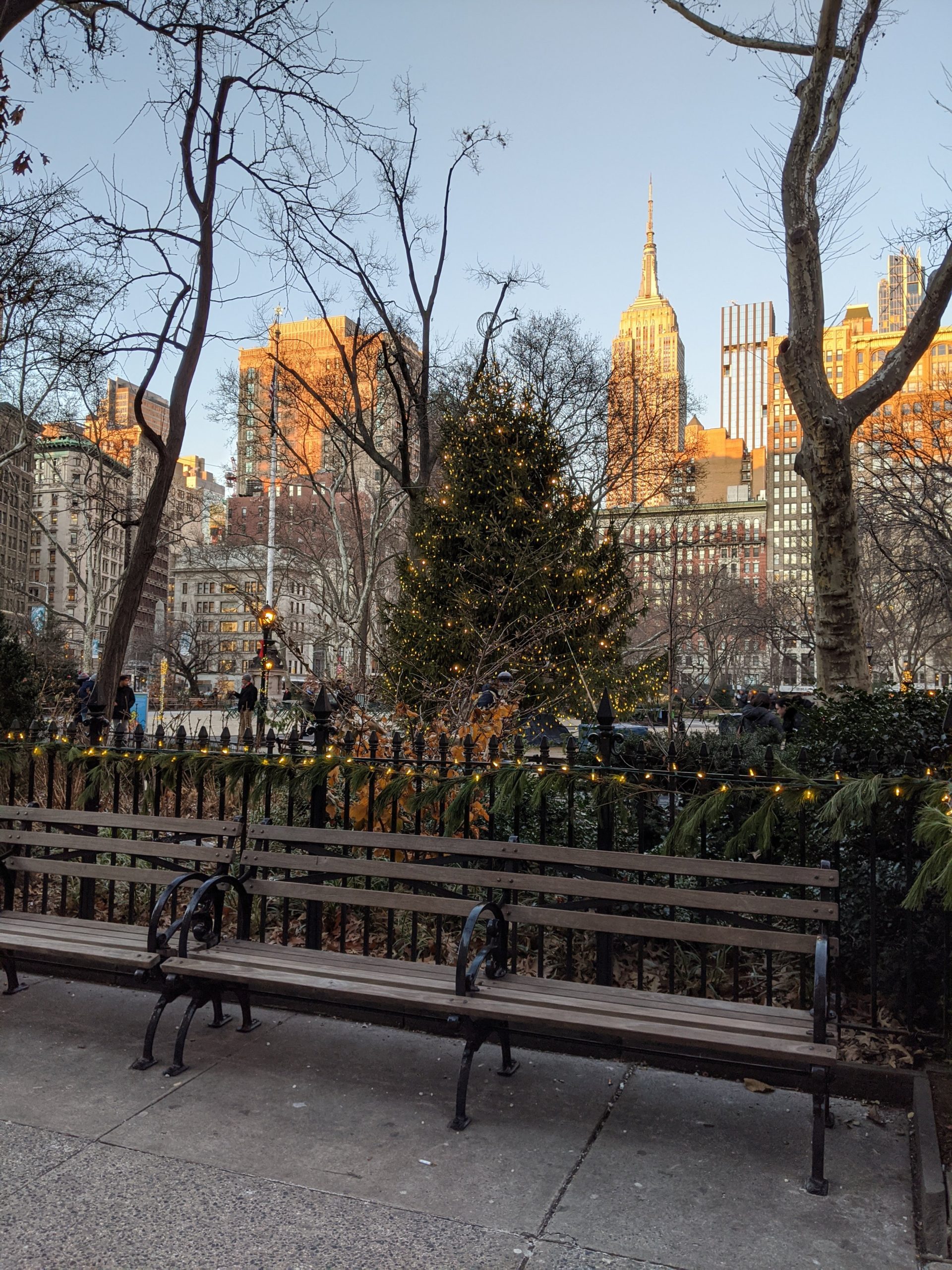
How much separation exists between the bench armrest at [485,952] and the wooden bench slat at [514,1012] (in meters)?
0.09

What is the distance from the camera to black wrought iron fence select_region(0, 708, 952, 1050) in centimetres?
450

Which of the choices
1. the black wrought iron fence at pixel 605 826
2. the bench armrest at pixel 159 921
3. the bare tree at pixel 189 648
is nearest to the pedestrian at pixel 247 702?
the black wrought iron fence at pixel 605 826

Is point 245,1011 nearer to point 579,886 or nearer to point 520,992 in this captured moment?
point 520,992

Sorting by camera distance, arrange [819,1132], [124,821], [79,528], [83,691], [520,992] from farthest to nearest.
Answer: [79,528] → [83,691] → [124,821] → [520,992] → [819,1132]

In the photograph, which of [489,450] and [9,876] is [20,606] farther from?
[9,876]

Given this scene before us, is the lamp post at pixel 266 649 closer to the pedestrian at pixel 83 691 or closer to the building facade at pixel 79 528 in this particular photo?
the building facade at pixel 79 528

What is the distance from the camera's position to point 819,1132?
10.9 ft

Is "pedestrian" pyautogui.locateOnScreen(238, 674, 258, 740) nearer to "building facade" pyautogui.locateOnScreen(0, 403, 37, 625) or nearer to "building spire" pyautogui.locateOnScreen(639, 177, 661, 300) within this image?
"building facade" pyautogui.locateOnScreen(0, 403, 37, 625)

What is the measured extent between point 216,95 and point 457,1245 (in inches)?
499

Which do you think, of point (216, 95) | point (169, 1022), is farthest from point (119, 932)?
point (216, 95)

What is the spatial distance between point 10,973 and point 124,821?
110cm

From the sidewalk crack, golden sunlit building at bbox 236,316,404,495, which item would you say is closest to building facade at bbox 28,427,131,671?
golden sunlit building at bbox 236,316,404,495

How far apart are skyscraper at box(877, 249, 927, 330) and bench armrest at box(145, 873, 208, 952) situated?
51.2 feet

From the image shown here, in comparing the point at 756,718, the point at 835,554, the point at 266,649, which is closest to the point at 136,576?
the point at 835,554
